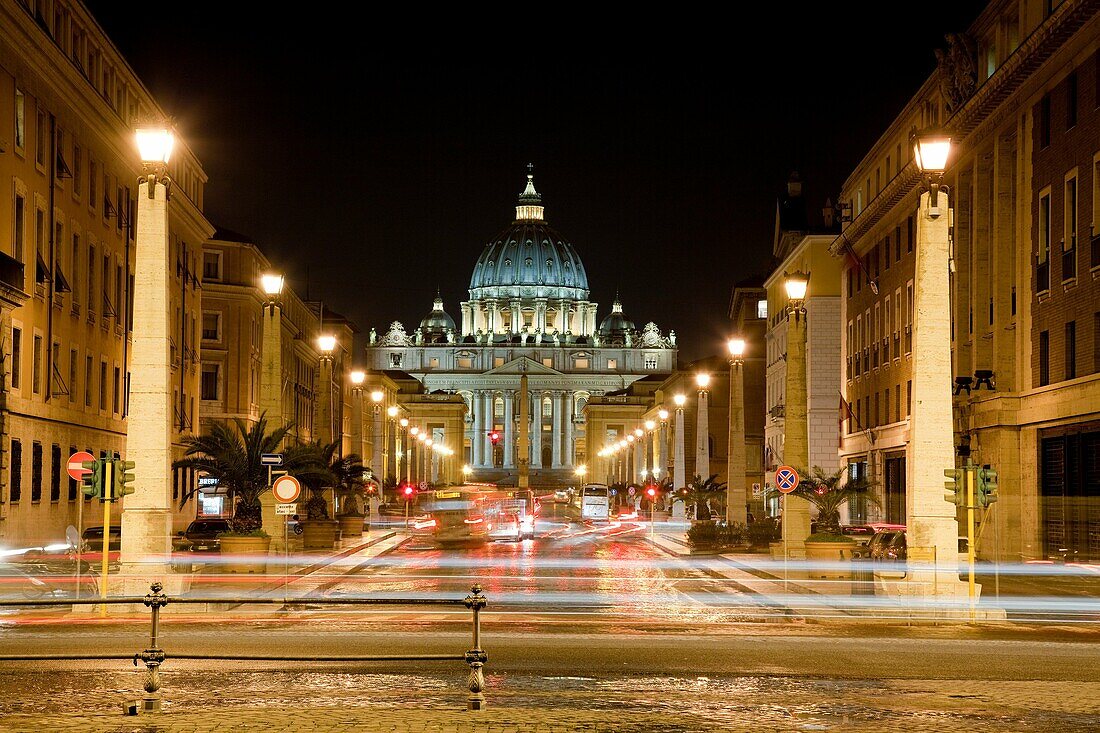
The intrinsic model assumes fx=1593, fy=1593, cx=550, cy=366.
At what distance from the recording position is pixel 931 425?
25.0 m

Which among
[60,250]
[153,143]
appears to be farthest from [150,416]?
[60,250]

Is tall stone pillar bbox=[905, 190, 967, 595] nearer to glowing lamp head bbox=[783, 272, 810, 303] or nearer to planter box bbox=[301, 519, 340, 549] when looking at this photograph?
glowing lamp head bbox=[783, 272, 810, 303]

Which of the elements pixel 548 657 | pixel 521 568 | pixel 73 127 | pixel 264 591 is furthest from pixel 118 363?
pixel 548 657

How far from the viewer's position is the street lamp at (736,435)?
4578cm

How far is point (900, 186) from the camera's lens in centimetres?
5916

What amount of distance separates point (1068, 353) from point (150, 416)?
78.4 ft

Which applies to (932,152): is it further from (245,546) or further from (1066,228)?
(245,546)

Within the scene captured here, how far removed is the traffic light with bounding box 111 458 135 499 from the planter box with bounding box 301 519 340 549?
90.3ft

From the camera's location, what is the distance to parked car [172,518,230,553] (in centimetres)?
4806

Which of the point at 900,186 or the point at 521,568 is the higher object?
the point at 900,186

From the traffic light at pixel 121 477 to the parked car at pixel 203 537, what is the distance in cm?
2203

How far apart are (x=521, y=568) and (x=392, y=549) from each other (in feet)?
42.9

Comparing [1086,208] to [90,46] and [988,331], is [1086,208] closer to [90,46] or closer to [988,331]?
[988,331]

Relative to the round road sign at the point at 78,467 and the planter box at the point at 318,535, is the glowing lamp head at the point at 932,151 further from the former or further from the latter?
the planter box at the point at 318,535
